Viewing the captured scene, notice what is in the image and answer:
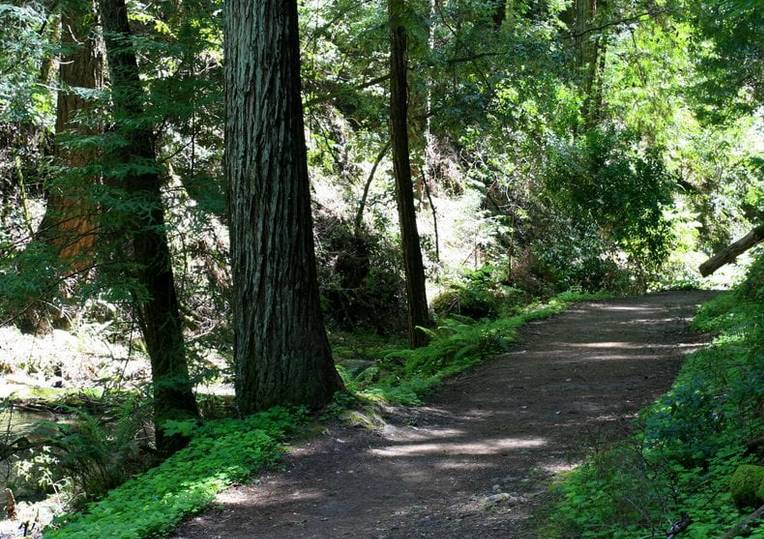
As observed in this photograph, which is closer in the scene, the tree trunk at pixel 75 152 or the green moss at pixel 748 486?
the green moss at pixel 748 486

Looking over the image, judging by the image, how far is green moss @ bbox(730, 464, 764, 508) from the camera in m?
4.13

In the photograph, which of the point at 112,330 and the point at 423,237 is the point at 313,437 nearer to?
the point at 112,330

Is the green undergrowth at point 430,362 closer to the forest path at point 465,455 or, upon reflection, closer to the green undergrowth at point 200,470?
the green undergrowth at point 200,470

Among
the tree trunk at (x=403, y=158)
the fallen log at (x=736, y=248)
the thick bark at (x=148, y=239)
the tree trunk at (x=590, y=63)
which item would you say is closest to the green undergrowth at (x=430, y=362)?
the tree trunk at (x=403, y=158)

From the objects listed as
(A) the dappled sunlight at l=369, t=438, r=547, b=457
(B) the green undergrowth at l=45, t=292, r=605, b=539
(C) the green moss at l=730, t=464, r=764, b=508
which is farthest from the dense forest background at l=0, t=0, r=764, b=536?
(C) the green moss at l=730, t=464, r=764, b=508

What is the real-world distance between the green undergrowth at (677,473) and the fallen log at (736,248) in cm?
1064

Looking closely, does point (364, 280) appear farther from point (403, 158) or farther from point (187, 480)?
point (187, 480)

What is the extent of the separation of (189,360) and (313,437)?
229cm

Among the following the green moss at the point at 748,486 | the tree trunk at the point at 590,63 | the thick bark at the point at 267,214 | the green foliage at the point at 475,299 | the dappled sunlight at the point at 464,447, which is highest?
the tree trunk at the point at 590,63

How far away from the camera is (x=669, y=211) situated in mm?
23078

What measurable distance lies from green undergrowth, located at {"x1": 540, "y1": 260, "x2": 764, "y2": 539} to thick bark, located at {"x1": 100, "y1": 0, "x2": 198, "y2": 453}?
506 centimetres

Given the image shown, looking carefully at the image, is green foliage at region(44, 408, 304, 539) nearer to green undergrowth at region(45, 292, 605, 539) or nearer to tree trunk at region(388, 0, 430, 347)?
green undergrowth at region(45, 292, 605, 539)

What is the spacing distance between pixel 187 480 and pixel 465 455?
2.52 metres

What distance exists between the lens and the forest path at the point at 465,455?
5.78 m
